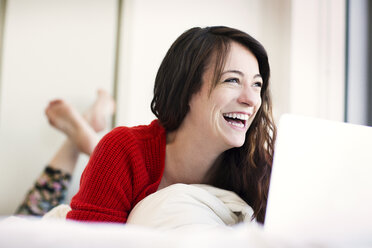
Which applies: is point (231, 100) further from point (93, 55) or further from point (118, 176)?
point (93, 55)

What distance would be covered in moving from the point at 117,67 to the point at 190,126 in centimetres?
114

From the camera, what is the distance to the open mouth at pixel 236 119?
1058 millimetres

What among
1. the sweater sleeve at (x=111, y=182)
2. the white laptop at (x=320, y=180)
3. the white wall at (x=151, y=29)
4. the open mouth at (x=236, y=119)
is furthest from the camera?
the white wall at (x=151, y=29)

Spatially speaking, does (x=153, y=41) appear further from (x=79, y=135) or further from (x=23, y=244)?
(x=23, y=244)

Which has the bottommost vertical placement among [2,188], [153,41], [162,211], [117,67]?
[2,188]

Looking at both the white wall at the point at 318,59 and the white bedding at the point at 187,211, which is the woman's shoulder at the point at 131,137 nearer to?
the white bedding at the point at 187,211

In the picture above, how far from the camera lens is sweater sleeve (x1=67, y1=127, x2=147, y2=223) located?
956mm

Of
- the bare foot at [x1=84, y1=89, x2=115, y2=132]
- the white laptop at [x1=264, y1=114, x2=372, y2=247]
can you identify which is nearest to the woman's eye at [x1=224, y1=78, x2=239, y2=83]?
the white laptop at [x1=264, y1=114, x2=372, y2=247]

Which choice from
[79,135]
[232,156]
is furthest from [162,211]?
[79,135]

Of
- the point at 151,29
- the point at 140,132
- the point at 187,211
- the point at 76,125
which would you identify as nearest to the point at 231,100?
the point at 140,132

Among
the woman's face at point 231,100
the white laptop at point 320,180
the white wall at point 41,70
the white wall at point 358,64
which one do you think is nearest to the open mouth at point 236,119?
the woman's face at point 231,100

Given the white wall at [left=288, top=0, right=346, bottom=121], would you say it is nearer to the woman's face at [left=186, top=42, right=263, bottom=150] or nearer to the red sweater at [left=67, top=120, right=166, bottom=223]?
the woman's face at [left=186, top=42, right=263, bottom=150]

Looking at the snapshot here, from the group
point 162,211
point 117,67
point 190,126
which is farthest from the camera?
point 117,67

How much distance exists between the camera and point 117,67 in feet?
7.04
